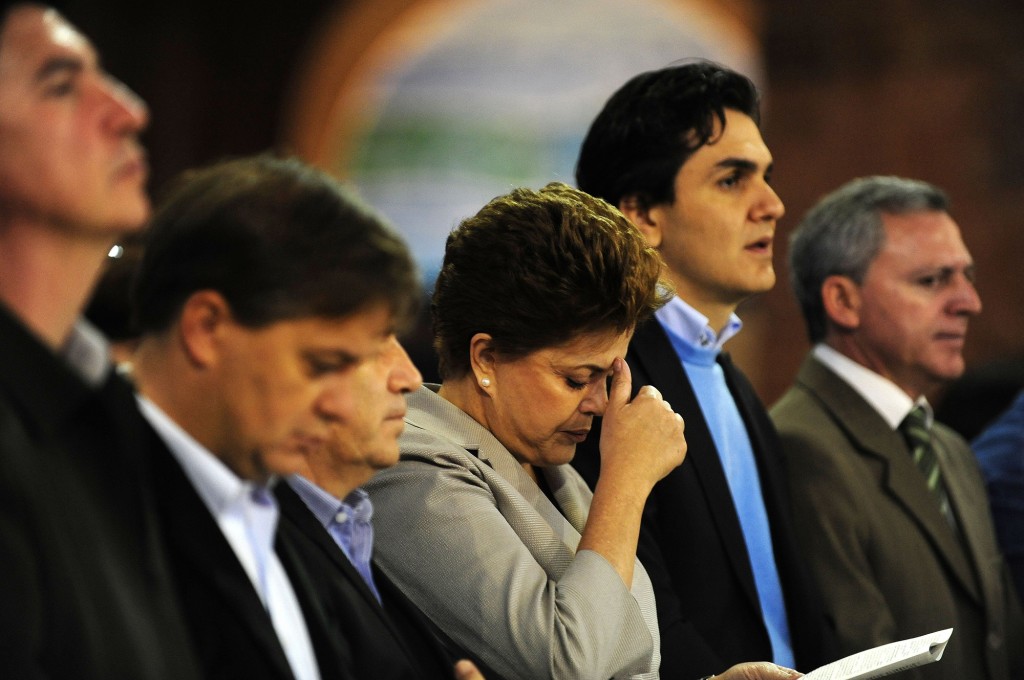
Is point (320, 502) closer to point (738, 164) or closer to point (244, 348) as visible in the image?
point (244, 348)

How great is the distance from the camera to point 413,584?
199 cm

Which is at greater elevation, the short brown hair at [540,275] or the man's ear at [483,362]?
the short brown hair at [540,275]

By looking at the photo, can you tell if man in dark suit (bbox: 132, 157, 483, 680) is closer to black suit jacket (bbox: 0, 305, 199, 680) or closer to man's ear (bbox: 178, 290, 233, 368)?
man's ear (bbox: 178, 290, 233, 368)

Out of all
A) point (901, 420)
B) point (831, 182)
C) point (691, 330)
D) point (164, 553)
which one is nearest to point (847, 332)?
point (901, 420)

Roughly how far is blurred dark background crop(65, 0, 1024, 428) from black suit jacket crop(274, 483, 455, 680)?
4.86m

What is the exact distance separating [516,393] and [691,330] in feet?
1.98

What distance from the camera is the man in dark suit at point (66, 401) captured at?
110cm

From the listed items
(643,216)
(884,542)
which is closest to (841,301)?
(884,542)

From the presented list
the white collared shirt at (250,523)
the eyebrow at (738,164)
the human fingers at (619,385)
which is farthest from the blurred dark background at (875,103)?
the white collared shirt at (250,523)

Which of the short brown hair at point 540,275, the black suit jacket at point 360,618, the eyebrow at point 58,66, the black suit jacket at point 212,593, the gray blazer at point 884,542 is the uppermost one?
the eyebrow at point 58,66

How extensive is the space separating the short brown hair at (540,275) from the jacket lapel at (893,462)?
1025mm

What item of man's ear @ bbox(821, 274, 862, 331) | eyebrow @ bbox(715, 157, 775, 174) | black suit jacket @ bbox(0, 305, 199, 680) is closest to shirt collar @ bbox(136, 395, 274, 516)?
black suit jacket @ bbox(0, 305, 199, 680)

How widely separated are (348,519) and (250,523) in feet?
1.36

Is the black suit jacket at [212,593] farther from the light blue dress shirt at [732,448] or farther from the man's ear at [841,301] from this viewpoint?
the man's ear at [841,301]
